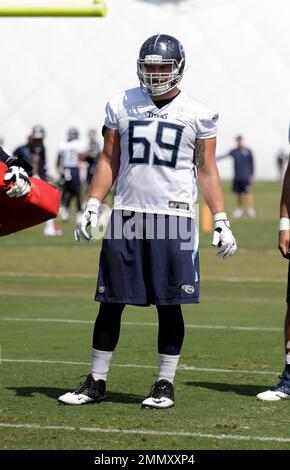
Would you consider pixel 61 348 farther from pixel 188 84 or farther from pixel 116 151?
pixel 188 84

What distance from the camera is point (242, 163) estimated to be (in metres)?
32.2

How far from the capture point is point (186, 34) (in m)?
58.7

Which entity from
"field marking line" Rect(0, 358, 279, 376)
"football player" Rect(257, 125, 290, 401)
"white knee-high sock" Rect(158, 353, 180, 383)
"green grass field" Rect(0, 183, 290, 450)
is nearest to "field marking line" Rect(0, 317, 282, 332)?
"green grass field" Rect(0, 183, 290, 450)

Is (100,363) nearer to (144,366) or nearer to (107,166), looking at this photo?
(107,166)

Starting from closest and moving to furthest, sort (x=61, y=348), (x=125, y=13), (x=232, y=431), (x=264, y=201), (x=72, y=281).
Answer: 1. (x=232, y=431)
2. (x=61, y=348)
3. (x=72, y=281)
4. (x=264, y=201)
5. (x=125, y=13)

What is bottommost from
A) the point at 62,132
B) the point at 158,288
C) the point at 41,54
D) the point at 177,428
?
the point at 177,428

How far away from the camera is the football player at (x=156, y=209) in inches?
290

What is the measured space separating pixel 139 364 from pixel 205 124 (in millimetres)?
2324

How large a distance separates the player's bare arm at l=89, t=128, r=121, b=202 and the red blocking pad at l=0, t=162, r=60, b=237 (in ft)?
0.82

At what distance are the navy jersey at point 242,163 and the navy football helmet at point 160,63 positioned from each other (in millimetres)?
24114

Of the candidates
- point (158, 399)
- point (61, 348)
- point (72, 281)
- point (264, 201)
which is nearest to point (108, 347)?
point (158, 399)

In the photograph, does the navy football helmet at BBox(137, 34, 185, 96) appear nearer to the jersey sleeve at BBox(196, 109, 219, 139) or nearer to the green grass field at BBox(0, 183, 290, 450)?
the jersey sleeve at BBox(196, 109, 219, 139)

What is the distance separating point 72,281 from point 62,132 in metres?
44.3

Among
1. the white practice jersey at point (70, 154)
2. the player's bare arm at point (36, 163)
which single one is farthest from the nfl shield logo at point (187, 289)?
the white practice jersey at point (70, 154)
